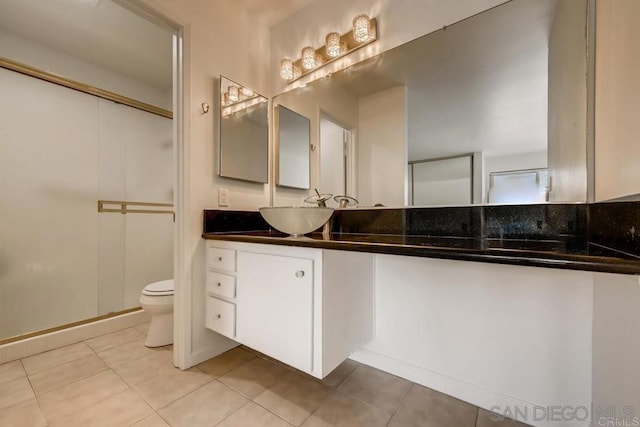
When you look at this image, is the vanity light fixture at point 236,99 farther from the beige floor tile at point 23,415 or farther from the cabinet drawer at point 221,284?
the beige floor tile at point 23,415

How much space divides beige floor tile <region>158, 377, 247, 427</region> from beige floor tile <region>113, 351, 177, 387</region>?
33 centimetres

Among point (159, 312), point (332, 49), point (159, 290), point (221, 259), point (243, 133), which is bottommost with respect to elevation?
point (159, 312)

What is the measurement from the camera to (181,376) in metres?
1.42

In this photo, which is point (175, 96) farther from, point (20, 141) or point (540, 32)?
point (540, 32)

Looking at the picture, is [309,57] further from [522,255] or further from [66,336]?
[66,336]

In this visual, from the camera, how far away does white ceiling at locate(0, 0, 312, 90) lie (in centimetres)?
166

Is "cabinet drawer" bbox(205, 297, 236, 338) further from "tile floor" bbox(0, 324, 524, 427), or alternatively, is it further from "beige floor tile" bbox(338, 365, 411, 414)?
"beige floor tile" bbox(338, 365, 411, 414)

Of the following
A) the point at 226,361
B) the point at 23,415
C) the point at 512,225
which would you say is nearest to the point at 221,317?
the point at 226,361

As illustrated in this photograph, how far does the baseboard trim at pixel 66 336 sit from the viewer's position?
5.25ft

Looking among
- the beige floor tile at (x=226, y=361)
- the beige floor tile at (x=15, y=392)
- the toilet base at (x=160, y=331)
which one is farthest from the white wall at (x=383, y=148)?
the beige floor tile at (x=15, y=392)

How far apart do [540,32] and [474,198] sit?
28.2 inches

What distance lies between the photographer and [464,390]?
1220 millimetres

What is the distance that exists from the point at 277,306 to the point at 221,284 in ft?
1.50

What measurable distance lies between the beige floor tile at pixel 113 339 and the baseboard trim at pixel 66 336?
0.06m
